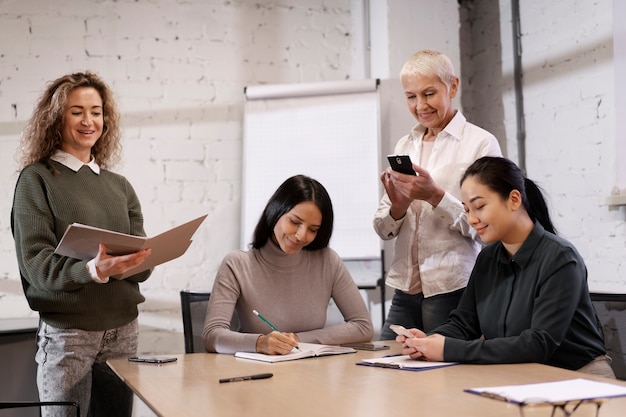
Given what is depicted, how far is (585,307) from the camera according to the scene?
1722mm

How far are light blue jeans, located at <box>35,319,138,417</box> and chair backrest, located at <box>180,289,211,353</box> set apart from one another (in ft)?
0.65

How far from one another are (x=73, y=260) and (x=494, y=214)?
3.61 ft

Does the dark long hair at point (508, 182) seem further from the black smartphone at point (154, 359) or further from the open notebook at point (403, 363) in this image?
the black smartphone at point (154, 359)

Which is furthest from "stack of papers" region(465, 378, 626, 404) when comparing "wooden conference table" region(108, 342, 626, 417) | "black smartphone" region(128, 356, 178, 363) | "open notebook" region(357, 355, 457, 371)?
"black smartphone" region(128, 356, 178, 363)

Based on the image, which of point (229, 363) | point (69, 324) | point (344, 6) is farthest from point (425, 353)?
point (344, 6)

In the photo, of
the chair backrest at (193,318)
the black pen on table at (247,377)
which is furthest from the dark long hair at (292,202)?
the black pen on table at (247,377)

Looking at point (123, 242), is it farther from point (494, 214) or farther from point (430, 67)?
point (430, 67)

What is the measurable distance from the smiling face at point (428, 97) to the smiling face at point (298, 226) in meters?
0.45

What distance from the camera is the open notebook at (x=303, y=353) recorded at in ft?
5.99

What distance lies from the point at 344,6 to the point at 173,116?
1075 mm

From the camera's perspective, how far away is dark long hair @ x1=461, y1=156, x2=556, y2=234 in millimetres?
1806

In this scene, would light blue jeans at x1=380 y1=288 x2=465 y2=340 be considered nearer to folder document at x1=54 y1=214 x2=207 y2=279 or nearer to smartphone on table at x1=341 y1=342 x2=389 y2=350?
smartphone on table at x1=341 y1=342 x2=389 y2=350

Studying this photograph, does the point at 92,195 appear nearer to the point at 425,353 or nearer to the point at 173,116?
the point at 425,353

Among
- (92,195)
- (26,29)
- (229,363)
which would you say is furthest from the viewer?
(26,29)
